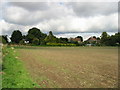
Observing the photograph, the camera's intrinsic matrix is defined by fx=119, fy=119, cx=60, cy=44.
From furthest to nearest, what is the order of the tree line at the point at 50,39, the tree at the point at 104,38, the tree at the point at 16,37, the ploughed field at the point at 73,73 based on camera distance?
the tree at the point at 16,37, the tree at the point at 104,38, the tree line at the point at 50,39, the ploughed field at the point at 73,73

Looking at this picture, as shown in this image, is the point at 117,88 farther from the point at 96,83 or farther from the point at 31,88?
the point at 31,88

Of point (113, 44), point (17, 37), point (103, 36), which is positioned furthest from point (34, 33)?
point (113, 44)

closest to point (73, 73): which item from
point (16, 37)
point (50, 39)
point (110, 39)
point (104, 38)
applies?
point (50, 39)

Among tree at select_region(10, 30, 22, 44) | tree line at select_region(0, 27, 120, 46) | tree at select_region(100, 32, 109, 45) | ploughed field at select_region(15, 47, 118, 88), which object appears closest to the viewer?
ploughed field at select_region(15, 47, 118, 88)

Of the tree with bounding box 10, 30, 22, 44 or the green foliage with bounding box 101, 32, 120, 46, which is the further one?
the tree with bounding box 10, 30, 22, 44

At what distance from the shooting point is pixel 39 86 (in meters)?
4.15

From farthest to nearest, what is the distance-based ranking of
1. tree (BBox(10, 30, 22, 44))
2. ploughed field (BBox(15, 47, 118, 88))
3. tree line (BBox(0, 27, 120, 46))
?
tree (BBox(10, 30, 22, 44))
tree line (BBox(0, 27, 120, 46))
ploughed field (BBox(15, 47, 118, 88))

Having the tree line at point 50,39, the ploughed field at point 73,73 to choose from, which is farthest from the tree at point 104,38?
the ploughed field at point 73,73

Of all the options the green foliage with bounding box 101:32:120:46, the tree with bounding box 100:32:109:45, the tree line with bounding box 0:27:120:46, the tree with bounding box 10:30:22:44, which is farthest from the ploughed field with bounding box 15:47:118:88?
the tree with bounding box 10:30:22:44

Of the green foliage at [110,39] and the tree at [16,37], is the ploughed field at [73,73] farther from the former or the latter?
the tree at [16,37]

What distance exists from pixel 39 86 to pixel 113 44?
56.6 m

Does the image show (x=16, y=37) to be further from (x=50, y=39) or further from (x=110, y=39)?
(x=110, y=39)

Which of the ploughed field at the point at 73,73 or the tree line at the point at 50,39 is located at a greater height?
the tree line at the point at 50,39

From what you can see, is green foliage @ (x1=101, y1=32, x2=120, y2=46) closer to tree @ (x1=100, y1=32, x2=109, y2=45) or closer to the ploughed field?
tree @ (x1=100, y1=32, x2=109, y2=45)
